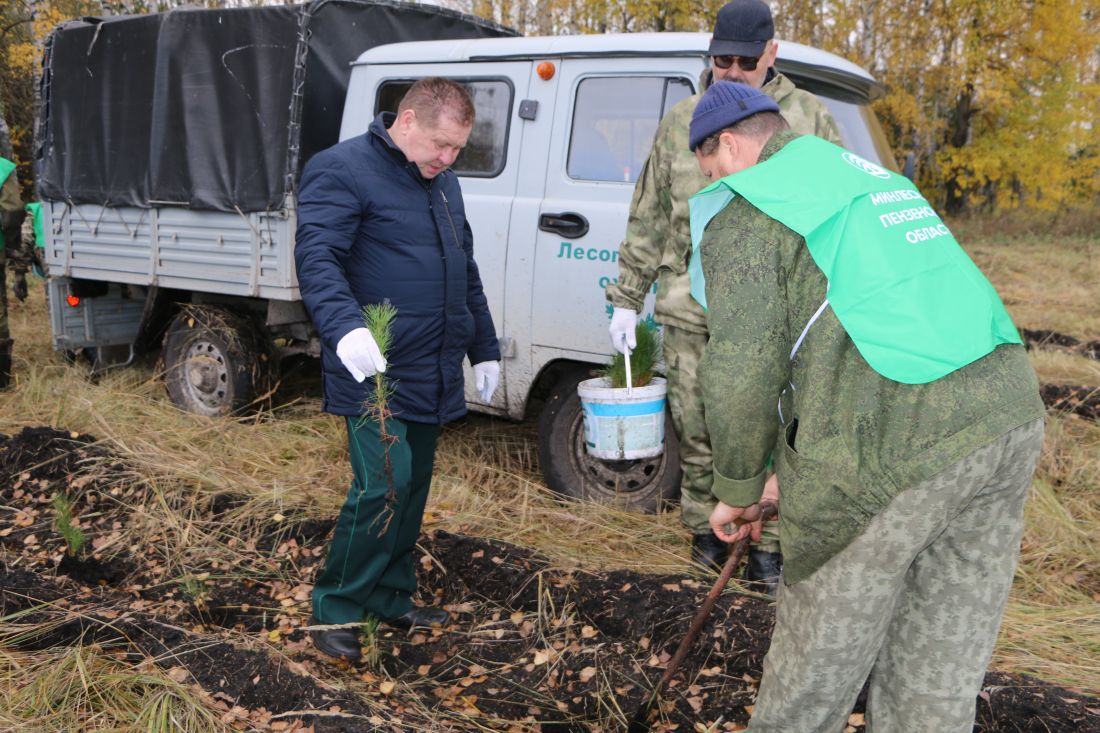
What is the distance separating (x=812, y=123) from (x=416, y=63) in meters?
2.19

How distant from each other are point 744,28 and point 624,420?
149 centimetres

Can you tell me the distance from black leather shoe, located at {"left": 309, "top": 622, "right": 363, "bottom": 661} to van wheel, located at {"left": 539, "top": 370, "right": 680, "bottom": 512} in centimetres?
153

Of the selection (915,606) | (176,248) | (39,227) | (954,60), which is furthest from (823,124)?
(954,60)

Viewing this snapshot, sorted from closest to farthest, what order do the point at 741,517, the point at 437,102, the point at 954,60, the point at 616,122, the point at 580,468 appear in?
the point at 741,517, the point at 437,102, the point at 616,122, the point at 580,468, the point at 954,60

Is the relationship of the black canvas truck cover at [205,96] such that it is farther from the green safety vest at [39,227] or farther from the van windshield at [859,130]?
the van windshield at [859,130]

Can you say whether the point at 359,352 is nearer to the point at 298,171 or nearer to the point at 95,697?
the point at 95,697

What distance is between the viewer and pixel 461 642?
11.2ft

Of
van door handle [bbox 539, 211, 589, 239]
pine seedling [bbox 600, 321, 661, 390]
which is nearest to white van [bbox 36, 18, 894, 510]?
van door handle [bbox 539, 211, 589, 239]

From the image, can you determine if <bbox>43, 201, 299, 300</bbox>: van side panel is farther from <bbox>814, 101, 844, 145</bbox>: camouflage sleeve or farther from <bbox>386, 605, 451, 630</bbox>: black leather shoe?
<bbox>814, 101, 844, 145</bbox>: camouflage sleeve

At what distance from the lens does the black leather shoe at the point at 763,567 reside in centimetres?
358

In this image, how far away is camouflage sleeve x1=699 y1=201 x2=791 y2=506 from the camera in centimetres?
196

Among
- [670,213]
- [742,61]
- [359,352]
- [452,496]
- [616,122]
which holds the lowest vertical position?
[452,496]

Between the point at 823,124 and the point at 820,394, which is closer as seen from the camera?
the point at 820,394

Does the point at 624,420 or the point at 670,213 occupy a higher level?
the point at 670,213
